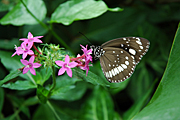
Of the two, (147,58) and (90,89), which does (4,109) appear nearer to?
(90,89)

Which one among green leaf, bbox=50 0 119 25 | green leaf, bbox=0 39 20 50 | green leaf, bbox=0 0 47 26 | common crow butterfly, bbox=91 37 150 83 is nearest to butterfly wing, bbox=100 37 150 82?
common crow butterfly, bbox=91 37 150 83

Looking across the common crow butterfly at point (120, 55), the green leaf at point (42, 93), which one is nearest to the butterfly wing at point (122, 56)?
the common crow butterfly at point (120, 55)

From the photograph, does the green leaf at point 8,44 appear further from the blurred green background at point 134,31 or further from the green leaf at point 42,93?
the green leaf at point 42,93

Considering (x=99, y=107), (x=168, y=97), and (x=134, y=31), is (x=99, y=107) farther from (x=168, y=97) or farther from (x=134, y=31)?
(x=134, y=31)

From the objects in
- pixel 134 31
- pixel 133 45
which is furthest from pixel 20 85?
pixel 134 31

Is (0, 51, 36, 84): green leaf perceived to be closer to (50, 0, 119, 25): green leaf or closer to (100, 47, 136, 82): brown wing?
(50, 0, 119, 25): green leaf

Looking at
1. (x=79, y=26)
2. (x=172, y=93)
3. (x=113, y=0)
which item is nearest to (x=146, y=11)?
(x=113, y=0)
